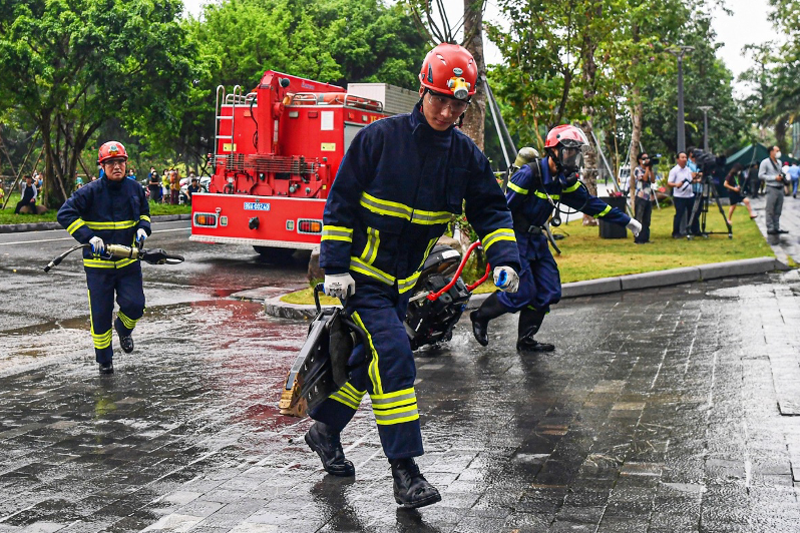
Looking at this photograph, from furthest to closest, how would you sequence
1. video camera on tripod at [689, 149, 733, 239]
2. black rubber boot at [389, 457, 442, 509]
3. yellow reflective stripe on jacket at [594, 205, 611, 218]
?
video camera on tripod at [689, 149, 733, 239] < yellow reflective stripe on jacket at [594, 205, 611, 218] < black rubber boot at [389, 457, 442, 509]

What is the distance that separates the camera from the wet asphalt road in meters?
4.24

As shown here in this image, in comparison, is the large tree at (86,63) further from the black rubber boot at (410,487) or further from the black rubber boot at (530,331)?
the black rubber boot at (410,487)

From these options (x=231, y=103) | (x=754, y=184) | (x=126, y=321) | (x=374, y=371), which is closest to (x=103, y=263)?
(x=126, y=321)

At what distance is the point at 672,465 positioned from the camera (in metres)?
4.85

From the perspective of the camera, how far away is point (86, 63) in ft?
96.9

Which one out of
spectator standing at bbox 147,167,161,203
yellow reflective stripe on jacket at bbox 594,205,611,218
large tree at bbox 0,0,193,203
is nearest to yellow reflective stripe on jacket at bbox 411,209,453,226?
yellow reflective stripe on jacket at bbox 594,205,611,218

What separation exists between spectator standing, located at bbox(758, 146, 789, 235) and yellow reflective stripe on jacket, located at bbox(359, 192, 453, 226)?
13948 millimetres


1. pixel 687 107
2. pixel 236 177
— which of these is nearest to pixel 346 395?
pixel 236 177

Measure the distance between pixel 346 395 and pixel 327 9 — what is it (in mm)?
41452

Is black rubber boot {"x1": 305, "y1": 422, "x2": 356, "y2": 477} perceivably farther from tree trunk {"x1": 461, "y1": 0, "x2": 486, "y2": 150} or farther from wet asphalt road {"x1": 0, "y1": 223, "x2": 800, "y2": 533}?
tree trunk {"x1": 461, "y1": 0, "x2": 486, "y2": 150}

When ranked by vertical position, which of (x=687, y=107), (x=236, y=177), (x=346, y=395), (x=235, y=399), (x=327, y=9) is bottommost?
(x=235, y=399)

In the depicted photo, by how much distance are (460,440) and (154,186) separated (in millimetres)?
37715

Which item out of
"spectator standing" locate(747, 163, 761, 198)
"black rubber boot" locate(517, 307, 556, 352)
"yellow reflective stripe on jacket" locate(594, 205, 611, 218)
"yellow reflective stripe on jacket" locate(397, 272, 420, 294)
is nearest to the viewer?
"yellow reflective stripe on jacket" locate(397, 272, 420, 294)

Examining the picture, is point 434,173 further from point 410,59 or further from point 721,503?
point 410,59
